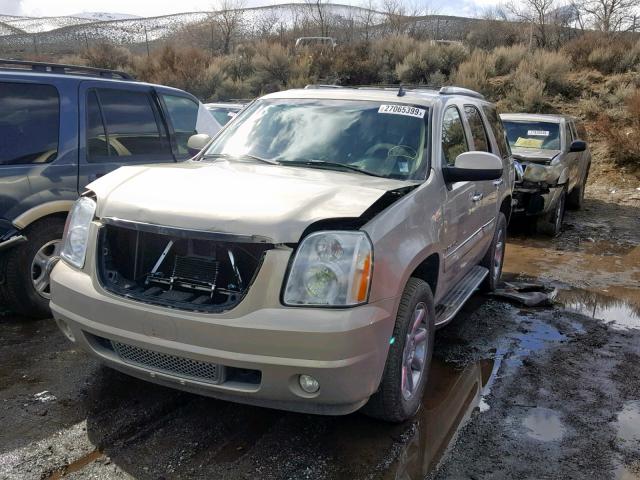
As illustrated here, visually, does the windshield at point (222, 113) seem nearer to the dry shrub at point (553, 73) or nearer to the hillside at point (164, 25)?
the dry shrub at point (553, 73)

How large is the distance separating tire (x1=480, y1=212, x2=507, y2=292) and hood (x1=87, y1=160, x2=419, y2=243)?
97.7 inches

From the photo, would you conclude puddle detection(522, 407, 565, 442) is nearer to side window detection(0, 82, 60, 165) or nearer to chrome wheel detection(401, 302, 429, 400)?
chrome wheel detection(401, 302, 429, 400)

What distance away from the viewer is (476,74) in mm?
20250

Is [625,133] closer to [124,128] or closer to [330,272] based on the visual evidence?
[124,128]

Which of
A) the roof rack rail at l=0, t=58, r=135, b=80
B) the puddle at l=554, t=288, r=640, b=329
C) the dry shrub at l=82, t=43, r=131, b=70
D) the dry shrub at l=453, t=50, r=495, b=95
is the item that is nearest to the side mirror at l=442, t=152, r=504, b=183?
the puddle at l=554, t=288, r=640, b=329

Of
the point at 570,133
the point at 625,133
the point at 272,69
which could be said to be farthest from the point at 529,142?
the point at 272,69

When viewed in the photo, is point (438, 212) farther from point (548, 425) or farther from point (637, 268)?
point (637, 268)

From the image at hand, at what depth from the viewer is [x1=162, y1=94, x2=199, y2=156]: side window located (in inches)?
235

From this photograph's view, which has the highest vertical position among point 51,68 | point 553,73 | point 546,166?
point 553,73

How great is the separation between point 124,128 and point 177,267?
274 cm

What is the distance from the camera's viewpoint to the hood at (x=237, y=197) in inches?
113

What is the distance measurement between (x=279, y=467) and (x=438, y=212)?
1.83m

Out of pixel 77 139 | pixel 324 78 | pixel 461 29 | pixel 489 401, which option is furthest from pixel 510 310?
pixel 461 29

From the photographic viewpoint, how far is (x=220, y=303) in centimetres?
294
